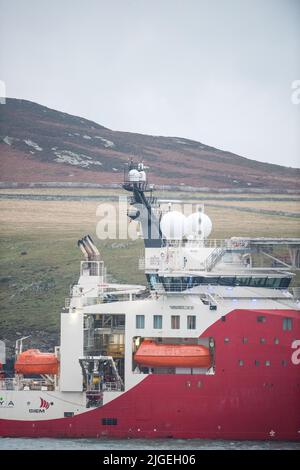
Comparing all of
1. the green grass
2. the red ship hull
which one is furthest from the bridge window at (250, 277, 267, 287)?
the green grass

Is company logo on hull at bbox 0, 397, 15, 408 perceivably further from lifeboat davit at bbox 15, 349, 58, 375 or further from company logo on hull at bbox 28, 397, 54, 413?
lifeboat davit at bbox 15, 349, 58, 375

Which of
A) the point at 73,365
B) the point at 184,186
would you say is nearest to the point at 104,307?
the point at 73,365

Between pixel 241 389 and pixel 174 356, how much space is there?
7.87 ft

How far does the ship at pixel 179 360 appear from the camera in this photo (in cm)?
3888

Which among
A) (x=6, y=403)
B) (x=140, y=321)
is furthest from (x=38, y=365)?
(x=140, y=321)

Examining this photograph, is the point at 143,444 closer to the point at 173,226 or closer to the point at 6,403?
the point at 6,403

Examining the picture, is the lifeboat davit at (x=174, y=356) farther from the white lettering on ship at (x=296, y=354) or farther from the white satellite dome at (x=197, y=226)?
the white satellite dome at (x=197, y=226)

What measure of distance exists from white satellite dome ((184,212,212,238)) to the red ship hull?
4.27 m

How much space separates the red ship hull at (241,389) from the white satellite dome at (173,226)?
13.8 ft

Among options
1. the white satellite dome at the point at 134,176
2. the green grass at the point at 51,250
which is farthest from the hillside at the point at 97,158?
the white satellite dome at the point at 134,176

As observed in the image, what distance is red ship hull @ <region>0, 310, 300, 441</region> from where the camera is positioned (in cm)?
3881

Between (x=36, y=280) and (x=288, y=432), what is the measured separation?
91.9 ft
